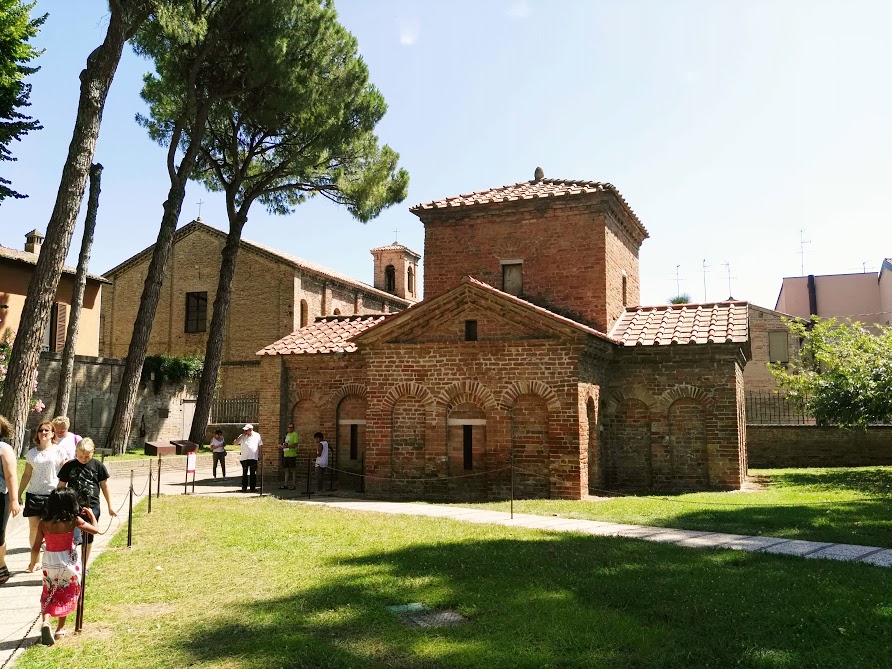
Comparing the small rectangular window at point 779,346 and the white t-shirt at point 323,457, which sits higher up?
the small rectangular window at point 779,346

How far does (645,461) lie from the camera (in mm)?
15625

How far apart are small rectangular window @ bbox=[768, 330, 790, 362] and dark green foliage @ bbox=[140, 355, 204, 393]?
92.8ft

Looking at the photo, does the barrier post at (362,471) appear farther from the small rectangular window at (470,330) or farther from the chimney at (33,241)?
the chimney at (33,241)

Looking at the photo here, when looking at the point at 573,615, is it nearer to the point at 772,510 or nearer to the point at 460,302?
the point at 772,510

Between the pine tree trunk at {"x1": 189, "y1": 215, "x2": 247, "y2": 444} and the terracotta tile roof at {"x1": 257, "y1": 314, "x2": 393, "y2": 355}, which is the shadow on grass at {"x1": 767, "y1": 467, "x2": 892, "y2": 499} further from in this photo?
the pine tree trunk at {"x1": 189, "y1": 215, "x2": 247, "y2": 444}

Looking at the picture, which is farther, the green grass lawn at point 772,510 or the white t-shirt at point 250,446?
the white t-shirt at point 250,446

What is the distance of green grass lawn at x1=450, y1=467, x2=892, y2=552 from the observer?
9648 millimetres

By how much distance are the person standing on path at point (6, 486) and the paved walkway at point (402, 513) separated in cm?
49

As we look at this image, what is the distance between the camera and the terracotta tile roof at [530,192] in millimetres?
16828

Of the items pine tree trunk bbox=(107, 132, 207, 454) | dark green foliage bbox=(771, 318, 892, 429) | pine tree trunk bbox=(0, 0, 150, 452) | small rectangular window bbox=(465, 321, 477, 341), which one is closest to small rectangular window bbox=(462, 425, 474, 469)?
small rectangular window bbox=(465, 321, 477, 341)

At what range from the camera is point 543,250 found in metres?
17.3

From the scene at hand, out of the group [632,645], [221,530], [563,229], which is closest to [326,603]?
[632,645]

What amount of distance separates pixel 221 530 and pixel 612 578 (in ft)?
18.6

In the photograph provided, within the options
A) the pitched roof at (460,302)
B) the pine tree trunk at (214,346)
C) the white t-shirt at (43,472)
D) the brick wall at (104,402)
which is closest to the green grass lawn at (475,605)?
Answer: the white t-shirt at (43,472)
